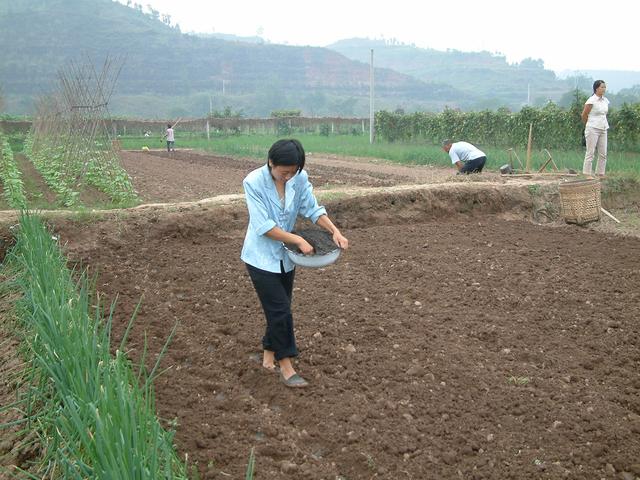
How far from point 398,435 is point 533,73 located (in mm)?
132429

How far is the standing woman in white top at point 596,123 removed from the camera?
9.52 m

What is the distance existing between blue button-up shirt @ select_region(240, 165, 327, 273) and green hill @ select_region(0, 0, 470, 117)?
69720 millimetres

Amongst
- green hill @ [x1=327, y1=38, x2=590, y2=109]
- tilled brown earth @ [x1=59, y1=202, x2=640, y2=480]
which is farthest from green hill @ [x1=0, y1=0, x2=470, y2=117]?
tilled brown earth @ [x1=59, y1=202, x2=640, y2=480]

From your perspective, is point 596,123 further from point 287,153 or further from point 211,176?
point 211,176

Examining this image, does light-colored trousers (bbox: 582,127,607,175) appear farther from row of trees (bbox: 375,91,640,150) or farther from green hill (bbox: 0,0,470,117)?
green hill (bbox: 0,0,470,117)

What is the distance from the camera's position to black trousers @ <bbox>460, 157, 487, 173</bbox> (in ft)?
35.0

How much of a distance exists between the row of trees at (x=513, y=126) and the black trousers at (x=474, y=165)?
4.80 meters

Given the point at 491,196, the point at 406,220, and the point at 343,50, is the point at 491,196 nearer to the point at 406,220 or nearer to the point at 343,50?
the point at 406,220

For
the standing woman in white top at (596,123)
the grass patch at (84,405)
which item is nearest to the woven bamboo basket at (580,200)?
the standing woman in white top at (596,123)

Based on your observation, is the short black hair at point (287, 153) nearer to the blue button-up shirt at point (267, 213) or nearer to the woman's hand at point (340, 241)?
the blue button-up shirt at point (267, 213)

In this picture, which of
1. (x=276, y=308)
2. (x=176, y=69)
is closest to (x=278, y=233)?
(x=276, y=308)

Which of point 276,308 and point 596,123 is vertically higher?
point 596,123

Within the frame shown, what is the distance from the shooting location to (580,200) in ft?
25.7

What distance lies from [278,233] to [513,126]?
59.2ft
